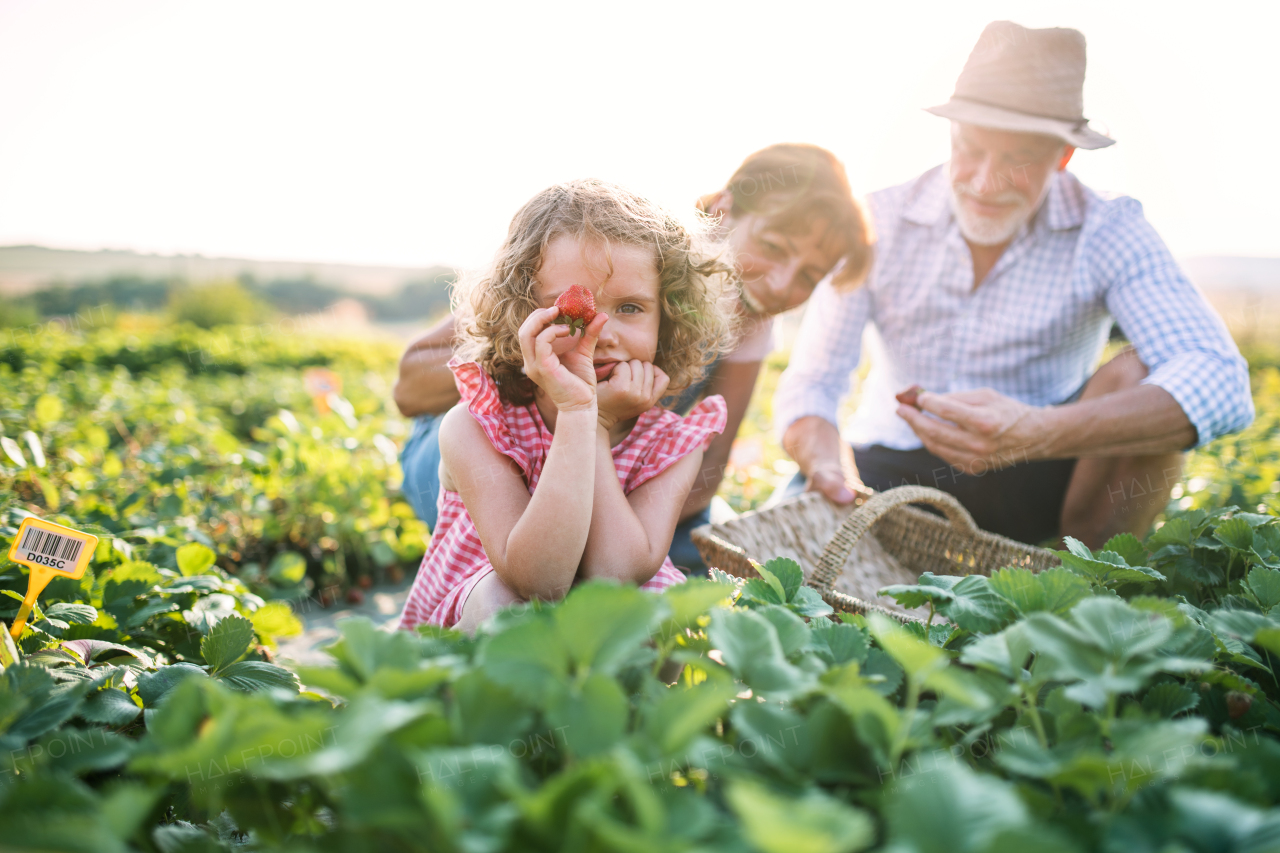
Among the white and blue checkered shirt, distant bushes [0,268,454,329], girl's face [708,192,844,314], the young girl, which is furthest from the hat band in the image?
distant bushes [0,268,454,329]

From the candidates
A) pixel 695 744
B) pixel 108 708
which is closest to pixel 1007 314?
pixel 695 744

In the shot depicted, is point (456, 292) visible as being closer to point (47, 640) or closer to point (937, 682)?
point (47, 640)

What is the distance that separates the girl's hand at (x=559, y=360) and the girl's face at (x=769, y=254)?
0.92 meters

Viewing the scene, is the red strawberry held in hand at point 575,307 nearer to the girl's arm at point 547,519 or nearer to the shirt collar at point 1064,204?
the girl's arm at point 547,519

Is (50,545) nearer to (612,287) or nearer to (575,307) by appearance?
(575,307)

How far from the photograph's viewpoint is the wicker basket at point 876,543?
161cm

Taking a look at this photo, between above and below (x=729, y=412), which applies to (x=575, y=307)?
above

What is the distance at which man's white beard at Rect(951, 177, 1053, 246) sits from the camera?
230 cm

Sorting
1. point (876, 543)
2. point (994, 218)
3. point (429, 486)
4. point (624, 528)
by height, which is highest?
point (994, 218)

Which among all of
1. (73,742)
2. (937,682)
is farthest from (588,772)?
(73,742)

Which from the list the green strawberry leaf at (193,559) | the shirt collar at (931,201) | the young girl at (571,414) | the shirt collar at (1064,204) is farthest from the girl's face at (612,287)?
the shirt collar at (1064,204)

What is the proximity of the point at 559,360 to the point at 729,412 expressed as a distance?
3.95 ft

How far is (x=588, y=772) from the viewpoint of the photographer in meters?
0.46

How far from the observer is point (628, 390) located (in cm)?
135
